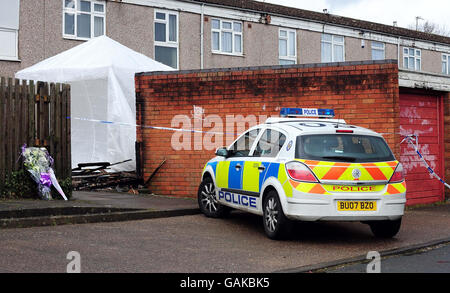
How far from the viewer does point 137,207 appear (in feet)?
33.6

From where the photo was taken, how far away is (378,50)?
32281 mm

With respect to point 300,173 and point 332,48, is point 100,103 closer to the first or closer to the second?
point 300,173

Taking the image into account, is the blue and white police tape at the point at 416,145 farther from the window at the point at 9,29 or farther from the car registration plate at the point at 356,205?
the window at the point at 9,29

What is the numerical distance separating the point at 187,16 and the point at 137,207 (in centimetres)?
1655

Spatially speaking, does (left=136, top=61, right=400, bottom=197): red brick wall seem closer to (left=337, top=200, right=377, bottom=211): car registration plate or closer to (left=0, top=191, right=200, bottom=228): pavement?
(left=0, top=191, right=200, bottom=228): pavement

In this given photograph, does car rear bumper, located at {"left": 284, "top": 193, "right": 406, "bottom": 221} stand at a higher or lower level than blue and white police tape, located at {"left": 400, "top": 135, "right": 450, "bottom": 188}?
lower

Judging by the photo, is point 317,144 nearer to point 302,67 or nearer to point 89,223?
point 89,223

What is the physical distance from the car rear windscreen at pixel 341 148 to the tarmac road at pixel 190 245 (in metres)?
1.11

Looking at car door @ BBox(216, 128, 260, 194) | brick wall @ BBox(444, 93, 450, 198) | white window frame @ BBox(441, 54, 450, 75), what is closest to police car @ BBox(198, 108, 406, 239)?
car door @ BBox(216, 128, 260, 194)

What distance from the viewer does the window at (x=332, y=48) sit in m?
30.2

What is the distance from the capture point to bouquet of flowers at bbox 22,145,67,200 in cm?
1032

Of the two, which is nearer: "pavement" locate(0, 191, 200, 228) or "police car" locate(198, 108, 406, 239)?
"police car" locate(198, 108, 406, 239)

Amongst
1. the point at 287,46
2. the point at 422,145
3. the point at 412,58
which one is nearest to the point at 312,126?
the point at 422,145

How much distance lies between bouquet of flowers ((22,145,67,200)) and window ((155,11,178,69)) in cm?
1490
